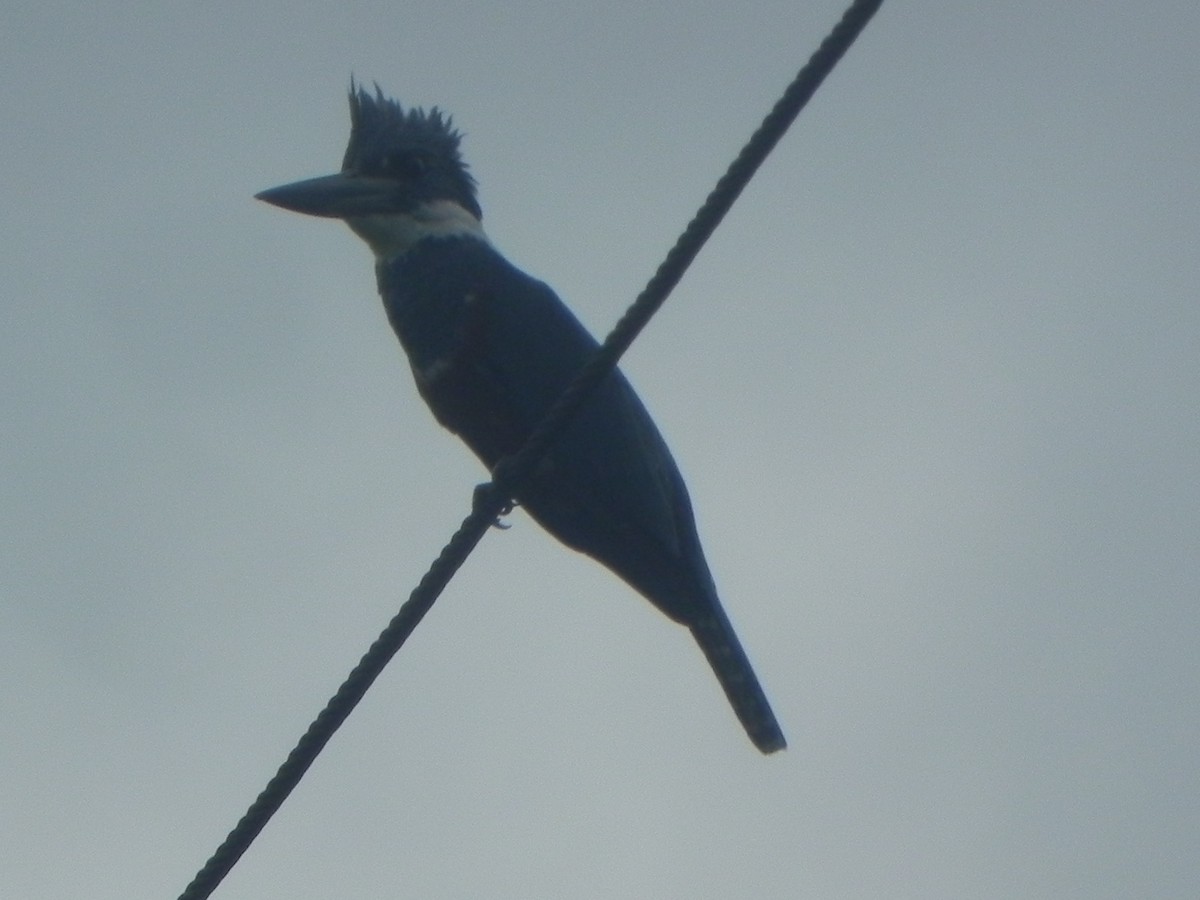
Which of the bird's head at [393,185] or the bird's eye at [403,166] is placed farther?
the bird's eye at [403,166]

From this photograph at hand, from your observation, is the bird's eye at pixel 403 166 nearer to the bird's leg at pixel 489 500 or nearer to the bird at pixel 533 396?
the bird at pixel 533 396

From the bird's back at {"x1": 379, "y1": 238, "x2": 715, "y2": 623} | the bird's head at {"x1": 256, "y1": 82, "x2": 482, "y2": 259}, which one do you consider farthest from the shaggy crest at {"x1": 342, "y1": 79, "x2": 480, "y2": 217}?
the bird's back at {"x1": 379, "y1": 238, "x2": 715, "y2": 623}

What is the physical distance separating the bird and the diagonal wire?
3.41ft

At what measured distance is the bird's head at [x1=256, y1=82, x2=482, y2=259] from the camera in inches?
162

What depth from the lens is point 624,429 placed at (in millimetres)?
3635

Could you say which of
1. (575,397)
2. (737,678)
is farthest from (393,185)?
(575,397)

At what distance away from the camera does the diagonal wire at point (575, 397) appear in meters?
1.91

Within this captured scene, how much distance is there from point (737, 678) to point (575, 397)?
1.36 meters

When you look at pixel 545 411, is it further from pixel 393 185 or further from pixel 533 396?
pixel 393 185

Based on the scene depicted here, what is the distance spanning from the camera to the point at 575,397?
2162 mm

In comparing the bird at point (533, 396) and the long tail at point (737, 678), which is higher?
the bird at point (533, 396)

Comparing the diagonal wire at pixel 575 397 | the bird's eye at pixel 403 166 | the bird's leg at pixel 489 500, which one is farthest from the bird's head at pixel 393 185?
the diagonal wire at pixel 575 397

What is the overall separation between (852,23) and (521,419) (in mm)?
1833

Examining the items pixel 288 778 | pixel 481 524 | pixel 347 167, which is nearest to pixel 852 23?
pixel 481 524
